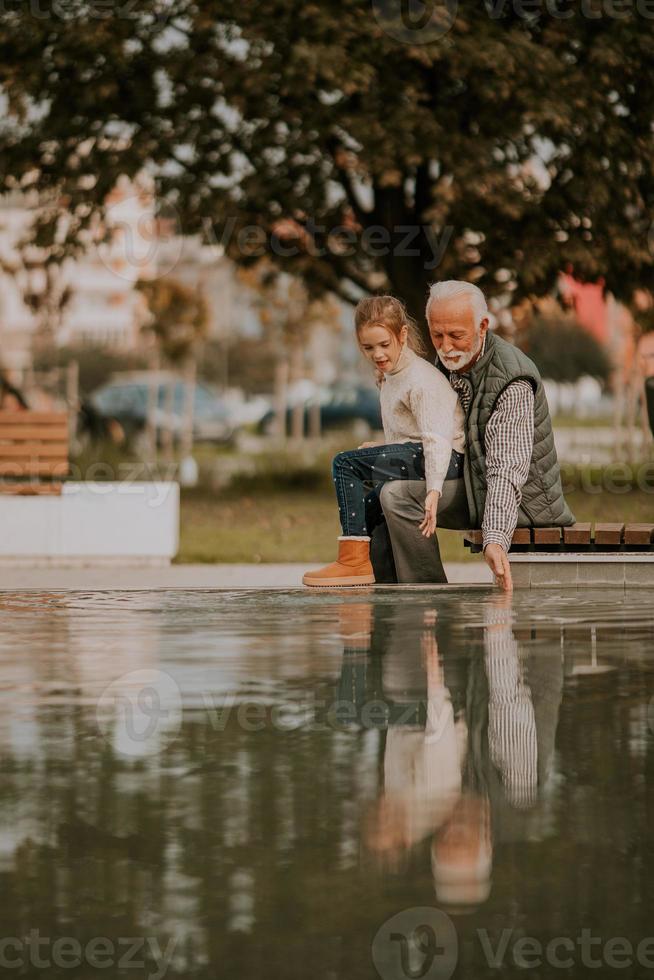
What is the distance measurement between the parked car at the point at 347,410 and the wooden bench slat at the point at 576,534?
1648 inches

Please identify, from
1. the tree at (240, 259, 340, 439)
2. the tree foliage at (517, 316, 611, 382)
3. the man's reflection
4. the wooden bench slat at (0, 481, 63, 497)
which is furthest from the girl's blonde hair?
the tree foliage at (517, 316, 611, 382)

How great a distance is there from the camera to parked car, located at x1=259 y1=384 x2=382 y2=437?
51.2 metres

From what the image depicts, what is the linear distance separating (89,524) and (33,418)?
2.27 metres

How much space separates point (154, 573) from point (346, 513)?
355 inches

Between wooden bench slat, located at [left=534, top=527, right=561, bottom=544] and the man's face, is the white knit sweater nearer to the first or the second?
the man's face

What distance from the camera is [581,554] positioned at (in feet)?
23.7

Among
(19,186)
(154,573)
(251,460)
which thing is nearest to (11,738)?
(154,573)

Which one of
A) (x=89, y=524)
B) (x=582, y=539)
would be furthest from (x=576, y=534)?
(x=89, y=524)

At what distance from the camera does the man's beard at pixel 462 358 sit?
7121 millimetres

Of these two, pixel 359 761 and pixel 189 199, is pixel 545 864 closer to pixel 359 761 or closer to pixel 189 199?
pixel 359 761

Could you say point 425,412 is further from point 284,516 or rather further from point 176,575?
point 284,516

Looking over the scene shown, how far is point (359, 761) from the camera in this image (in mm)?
3902

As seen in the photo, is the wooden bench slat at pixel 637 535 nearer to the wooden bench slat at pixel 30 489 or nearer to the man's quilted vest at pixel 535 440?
the man's quilted vest at pixel 535 440

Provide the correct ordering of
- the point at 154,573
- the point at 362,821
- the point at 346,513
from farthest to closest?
the point at 154,573 < the point at 346,513 < the point at 362,821
